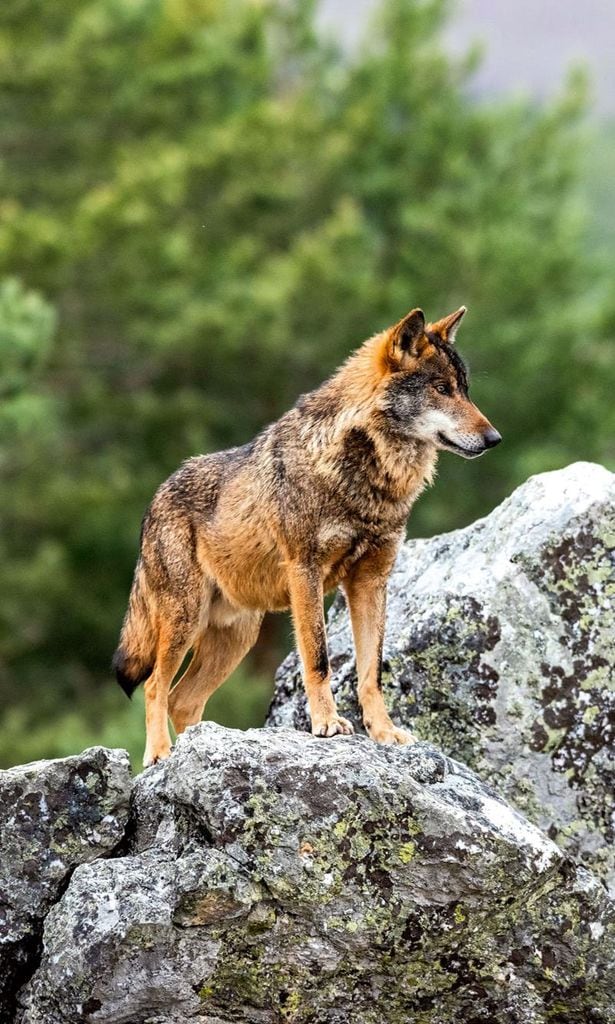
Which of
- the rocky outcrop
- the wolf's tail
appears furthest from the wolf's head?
the wolf's tail

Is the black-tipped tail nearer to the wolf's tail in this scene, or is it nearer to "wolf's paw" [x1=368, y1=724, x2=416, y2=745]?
the wolf's tail

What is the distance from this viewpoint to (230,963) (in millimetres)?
5102

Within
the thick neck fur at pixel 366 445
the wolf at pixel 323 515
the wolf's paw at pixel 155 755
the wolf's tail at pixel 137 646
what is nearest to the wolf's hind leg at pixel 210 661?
the wolf at pixel 323 515

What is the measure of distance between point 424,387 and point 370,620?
111cm

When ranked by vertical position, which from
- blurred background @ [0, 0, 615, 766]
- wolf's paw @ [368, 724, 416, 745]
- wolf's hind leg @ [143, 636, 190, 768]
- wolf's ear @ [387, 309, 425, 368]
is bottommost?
wolf's paw @ [368, 724, 416, 745]

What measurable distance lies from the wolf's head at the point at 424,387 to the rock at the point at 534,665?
1.97ft

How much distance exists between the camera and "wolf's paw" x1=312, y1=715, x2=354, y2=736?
20.2ft

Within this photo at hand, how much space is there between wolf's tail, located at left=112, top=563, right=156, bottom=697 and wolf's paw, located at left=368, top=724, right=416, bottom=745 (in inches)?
60.4

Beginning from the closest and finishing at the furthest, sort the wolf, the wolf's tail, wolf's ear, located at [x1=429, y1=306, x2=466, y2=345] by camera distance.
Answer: the wolf < wolf's ear, located at [x1=429, y1=306, x2=466, y2=345] < the wolf's tail

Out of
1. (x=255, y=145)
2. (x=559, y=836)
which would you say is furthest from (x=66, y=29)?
(x=559, y=836)

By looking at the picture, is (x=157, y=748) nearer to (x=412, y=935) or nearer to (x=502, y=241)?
(x=412, y=935)

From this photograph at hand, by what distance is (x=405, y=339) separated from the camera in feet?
21.8

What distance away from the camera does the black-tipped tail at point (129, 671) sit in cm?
746

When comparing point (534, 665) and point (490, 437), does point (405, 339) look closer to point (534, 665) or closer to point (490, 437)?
point (490, 437)
